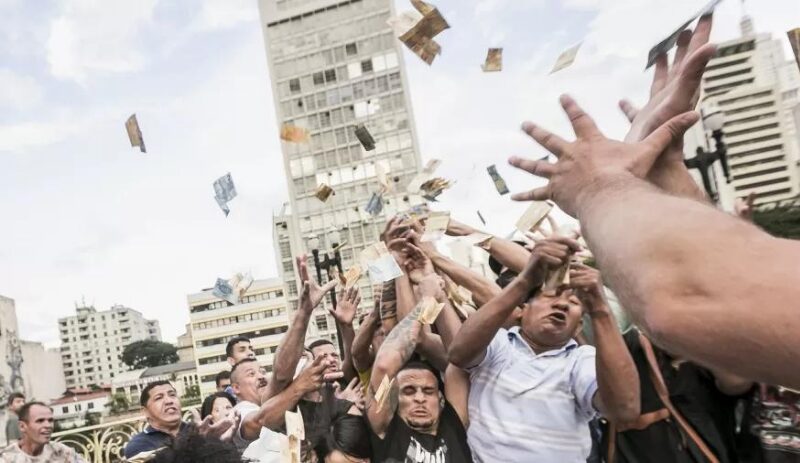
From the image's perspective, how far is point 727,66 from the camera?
124 meters

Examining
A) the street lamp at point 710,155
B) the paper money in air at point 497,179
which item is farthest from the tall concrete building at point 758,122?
the paper money in air at point 497,179

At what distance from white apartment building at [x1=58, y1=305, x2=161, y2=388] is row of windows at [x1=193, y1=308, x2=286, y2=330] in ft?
280

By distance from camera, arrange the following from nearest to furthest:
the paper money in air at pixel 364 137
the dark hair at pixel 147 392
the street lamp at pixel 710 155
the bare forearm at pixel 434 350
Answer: the bare forearm at pixel 434 350 < the dark hair at pixel 147 392 < the paper money in air at pixel 364 137 < the street lamp at pixel 710 155

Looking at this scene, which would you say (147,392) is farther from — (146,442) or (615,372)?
(615,372)

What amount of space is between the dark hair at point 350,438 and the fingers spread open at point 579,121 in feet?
7.42

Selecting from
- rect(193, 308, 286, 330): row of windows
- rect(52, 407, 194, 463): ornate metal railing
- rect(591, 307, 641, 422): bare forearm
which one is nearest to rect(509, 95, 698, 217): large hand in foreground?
rect(591, 307, 641, 422): bare forearm

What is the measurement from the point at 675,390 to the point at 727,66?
136911mm

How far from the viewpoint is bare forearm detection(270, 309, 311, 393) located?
370cm

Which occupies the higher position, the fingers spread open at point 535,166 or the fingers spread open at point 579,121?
the fingers spread open at point 579,121

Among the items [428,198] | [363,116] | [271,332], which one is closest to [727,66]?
[363,116]

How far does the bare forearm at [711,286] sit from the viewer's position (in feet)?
2.45

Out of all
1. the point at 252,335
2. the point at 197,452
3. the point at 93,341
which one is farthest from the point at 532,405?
the point at 93,341

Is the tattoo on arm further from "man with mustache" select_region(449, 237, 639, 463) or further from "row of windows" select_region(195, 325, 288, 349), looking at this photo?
"row of windows" select_region(195, 325, 288, 349)

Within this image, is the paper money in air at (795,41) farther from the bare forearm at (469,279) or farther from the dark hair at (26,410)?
the dark hair at (26,410)
